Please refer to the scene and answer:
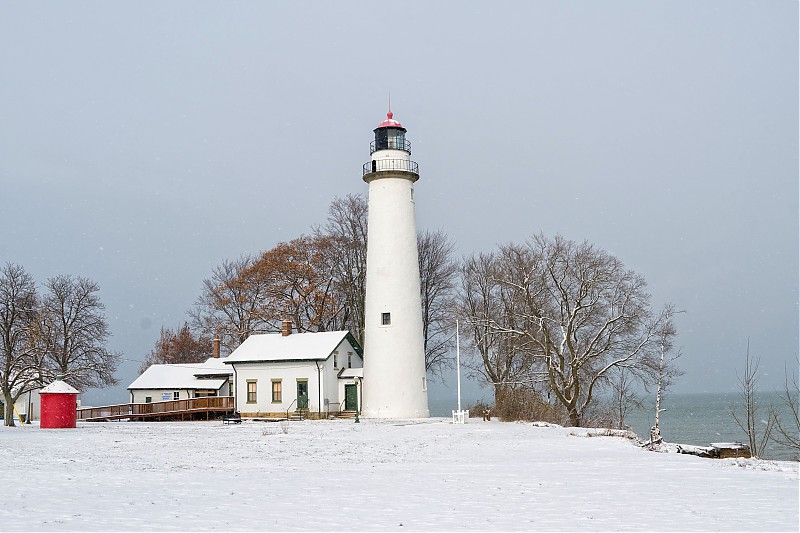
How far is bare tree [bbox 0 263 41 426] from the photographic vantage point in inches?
1318

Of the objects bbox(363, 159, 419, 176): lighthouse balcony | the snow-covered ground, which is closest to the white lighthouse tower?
bbox(363, 159, 419, 176): lighthouse balcony

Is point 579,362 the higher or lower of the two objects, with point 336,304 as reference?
lower

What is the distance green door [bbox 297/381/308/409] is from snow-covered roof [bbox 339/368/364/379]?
1874 millimetres

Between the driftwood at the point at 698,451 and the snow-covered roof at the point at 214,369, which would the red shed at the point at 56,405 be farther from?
the driftwood at the point at 698,451

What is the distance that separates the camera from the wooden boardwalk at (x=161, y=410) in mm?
39281

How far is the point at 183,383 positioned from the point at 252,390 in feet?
16.0

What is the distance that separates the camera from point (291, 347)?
3997cm

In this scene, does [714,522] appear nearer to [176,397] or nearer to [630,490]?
[630,490]

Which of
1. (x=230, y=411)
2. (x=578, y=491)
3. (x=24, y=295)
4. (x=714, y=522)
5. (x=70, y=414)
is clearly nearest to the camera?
(x=714, y=522)

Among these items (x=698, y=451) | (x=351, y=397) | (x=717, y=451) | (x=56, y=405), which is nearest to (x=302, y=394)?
(x=351, y=397)

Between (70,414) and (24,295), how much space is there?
1042 centimetres

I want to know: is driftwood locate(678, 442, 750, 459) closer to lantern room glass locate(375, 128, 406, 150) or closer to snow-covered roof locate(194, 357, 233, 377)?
lantern room glass locate(375, 128, 406, 150)

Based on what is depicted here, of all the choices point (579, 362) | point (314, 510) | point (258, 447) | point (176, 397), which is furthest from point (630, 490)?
point (176, 397)

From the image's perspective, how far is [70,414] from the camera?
96.5ft
